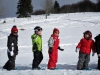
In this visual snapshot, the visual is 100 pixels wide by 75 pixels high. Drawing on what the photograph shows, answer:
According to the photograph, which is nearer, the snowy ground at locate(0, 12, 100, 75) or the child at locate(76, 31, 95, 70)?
the snowy ground at locate(0, 12, 100, 75)

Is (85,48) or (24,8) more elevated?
(24,8)

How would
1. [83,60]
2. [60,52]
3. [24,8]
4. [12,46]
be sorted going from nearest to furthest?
[12,46]
[83,60]
[60,52]
[24,8]

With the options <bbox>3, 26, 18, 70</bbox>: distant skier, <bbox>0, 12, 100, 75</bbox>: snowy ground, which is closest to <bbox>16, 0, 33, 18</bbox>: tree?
<bbox>0, 12, 100, 75</bbox>: snowy ground

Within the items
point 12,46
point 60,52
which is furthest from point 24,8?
point 12,46

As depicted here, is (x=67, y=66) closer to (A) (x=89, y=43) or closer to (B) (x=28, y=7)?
(A) (x=89, y=43)

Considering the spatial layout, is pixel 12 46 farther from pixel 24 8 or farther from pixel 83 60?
pixel 24 8

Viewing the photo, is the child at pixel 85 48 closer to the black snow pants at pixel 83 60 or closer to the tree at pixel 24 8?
the black snow pants at pixel 83 60

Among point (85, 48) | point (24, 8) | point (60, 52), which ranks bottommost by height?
point (60, 52)

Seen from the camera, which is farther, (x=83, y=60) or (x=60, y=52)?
(x=60, y=52)

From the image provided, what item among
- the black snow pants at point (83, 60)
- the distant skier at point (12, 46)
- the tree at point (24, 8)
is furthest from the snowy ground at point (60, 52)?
the tree at point (24, 8)

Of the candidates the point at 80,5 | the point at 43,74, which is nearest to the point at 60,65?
the point at 43,74

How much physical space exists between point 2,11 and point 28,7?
7.19 m

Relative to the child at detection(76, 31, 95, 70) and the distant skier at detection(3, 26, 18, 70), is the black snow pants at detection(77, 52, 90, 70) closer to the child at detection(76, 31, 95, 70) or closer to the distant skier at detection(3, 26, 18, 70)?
the child at detection(76, 31, 95, 70)

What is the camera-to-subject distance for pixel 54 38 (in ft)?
24.5
